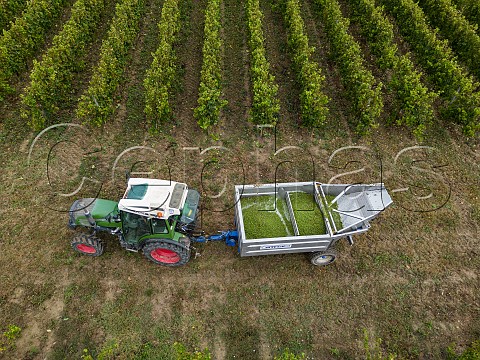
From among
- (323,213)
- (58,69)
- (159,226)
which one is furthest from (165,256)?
(58,69)

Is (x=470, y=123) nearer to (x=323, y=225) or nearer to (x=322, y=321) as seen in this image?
(x=323, y=225)

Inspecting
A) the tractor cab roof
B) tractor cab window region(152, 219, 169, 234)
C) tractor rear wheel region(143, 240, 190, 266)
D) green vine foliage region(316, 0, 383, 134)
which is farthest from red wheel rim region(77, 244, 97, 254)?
green vine foliage region(316, 0, 383, 134)

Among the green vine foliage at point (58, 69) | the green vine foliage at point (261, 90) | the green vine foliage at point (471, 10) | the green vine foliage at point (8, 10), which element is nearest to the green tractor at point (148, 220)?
the green vine foliage at point (261, 90)

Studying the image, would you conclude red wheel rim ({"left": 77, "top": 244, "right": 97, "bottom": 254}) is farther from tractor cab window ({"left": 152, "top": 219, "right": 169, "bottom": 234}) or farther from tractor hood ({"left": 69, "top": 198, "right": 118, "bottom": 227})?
tractor cab window ({"left": 152, "top": 219, "right": 169, "bottom": 234})

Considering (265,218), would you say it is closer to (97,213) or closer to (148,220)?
(148,220)

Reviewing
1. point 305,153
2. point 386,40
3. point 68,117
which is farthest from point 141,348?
point 386,40
